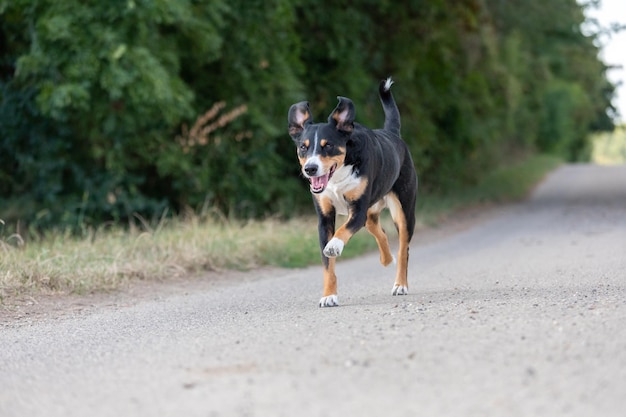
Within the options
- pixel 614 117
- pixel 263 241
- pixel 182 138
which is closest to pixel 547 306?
pixel 263 241

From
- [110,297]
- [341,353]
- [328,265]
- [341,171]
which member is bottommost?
[110,297]

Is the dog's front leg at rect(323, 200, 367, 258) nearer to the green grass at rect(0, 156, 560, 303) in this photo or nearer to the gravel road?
the gravel road

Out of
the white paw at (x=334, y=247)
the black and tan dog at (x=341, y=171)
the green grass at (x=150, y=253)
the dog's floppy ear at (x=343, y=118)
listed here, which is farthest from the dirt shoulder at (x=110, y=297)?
the dog's floppy ear at (x=343, y=118)

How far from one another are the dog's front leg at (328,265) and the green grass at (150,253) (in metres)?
3.27

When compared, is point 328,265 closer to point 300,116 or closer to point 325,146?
point 325,146

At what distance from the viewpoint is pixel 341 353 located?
19.0ft

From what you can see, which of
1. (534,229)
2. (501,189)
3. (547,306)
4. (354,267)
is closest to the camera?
(547,306)

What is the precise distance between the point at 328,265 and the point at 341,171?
807mm

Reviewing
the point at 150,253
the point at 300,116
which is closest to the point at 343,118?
the point at 300,116

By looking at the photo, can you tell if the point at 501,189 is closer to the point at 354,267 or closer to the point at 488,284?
the point at 354,267

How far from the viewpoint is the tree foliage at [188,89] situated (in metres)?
14.8

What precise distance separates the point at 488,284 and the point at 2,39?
1049 cm

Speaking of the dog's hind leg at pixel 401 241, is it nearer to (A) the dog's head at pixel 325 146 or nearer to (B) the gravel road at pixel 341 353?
(B) the gravel road at pixel 341 353

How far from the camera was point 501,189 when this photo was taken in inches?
1236
